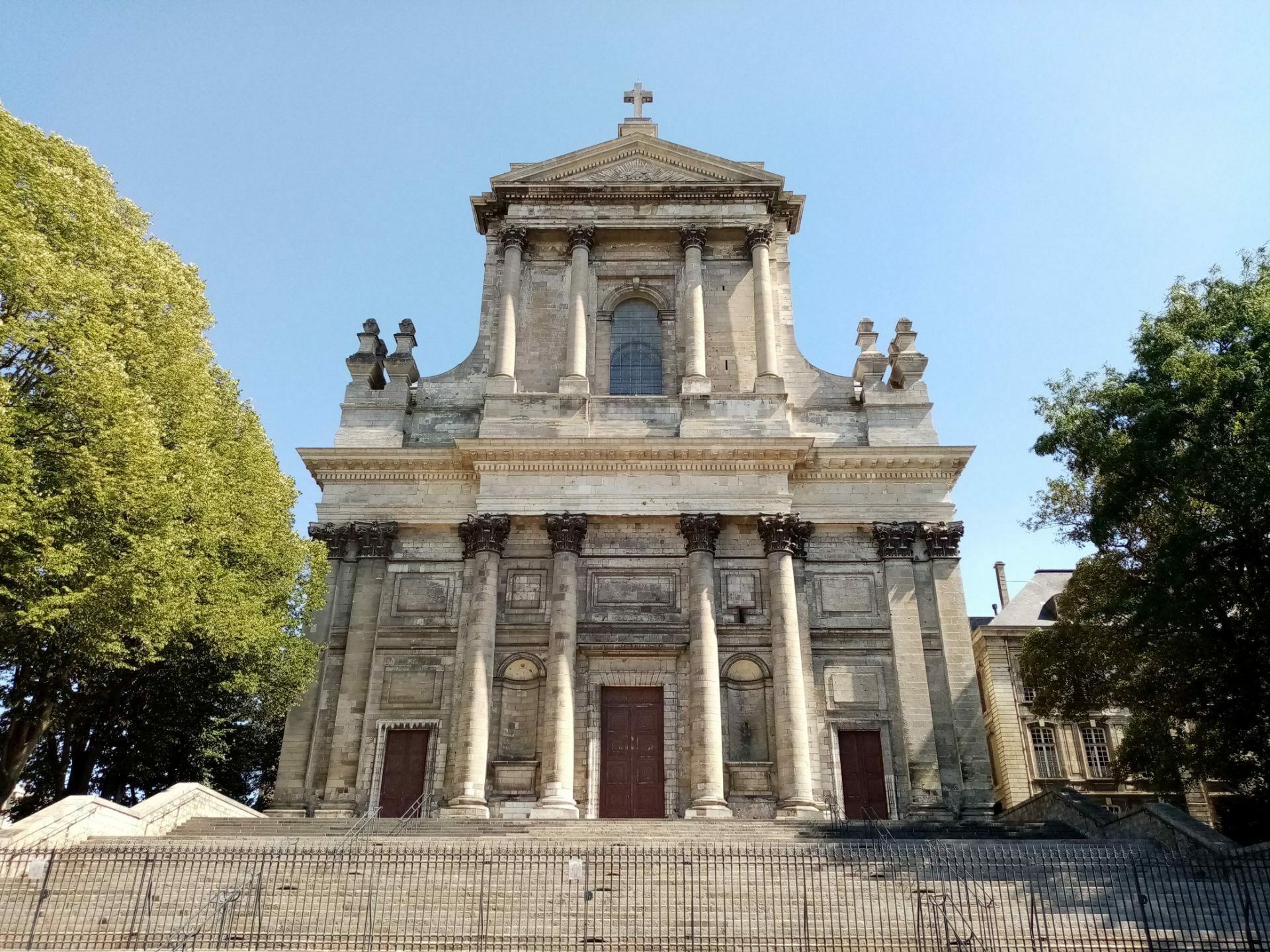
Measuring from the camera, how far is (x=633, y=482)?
23.5 meters

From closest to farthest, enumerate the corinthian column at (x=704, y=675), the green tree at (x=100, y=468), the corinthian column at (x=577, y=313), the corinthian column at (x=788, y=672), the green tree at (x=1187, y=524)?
the green tree at (x=100, y=468) → the green tree at (x=1187, y=524) → the corinthian column at (x=704, y=675) → the corinthian column at (x=788, y=672) → the corinthian column at (x=577, y=313)

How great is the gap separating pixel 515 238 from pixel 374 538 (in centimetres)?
914

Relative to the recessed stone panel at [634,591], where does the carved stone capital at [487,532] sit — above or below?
above

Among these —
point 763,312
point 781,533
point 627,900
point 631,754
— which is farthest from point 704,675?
point 763,312

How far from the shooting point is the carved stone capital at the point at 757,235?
26969 millimetres

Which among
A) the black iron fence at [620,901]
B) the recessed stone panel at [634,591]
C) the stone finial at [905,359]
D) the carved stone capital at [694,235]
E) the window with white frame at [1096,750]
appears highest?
the carved stone capital at [694,235]

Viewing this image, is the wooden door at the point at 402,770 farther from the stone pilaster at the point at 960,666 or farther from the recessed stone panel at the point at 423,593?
the stone pilaster at the point at 960,666

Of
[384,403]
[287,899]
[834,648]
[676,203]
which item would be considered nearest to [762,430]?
[834,648]

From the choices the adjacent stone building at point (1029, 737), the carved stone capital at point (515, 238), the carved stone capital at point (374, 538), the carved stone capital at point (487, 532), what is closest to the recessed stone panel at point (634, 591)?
the carved stone capital at point (487, 532)

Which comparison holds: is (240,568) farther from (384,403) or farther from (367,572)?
(384,403)

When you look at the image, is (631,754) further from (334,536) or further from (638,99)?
(638,99)

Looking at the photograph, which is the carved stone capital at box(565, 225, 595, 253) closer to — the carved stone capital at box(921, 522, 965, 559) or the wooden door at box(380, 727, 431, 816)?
the carved stone capital at box(921, 522, 965, 559)

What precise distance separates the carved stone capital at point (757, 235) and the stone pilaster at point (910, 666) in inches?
336

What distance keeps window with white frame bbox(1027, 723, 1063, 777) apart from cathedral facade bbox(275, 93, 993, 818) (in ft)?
47.9
